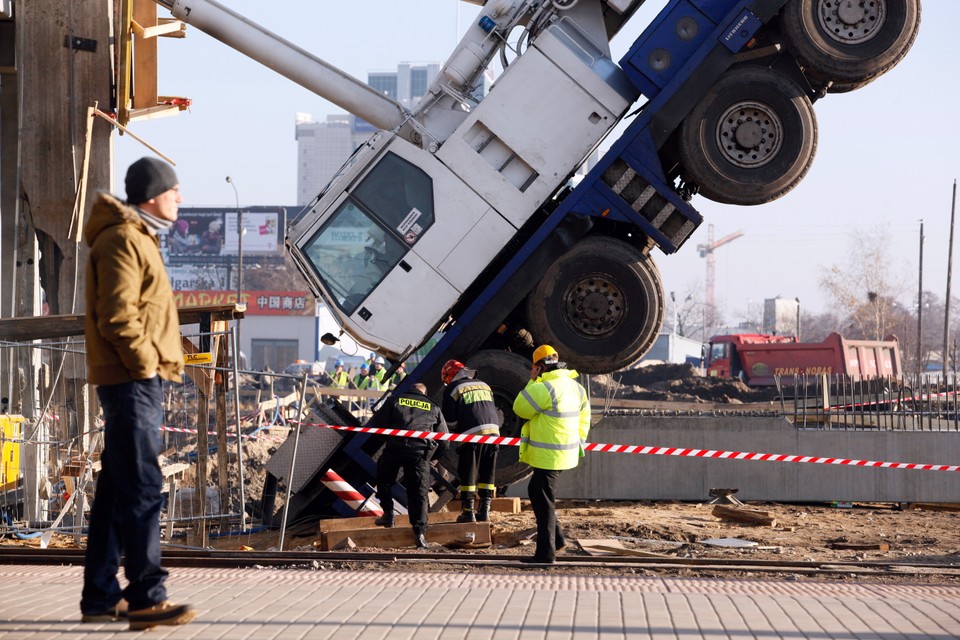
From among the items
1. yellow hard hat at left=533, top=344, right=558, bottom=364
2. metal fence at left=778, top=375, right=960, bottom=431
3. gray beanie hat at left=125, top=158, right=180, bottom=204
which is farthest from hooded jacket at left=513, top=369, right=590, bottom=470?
metal fence at left=778, top=375, right=960, bottom=431

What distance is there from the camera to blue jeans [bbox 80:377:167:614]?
16.4ft

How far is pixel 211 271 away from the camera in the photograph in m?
96.1

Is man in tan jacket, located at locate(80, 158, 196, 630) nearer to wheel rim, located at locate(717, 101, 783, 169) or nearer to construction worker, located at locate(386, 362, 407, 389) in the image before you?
construction worker, located at locate(386, 362, 407, 389)

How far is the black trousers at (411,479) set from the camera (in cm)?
1011

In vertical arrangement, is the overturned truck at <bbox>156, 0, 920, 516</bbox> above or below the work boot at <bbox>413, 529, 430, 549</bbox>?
above

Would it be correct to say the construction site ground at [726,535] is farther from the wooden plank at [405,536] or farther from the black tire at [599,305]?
the black tire at [599,305]

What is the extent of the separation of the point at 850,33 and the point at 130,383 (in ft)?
30.3

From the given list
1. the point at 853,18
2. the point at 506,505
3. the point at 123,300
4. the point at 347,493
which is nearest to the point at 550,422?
the point at 123,300

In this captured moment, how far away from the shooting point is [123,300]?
4879mm

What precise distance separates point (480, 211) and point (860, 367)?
70.1ft

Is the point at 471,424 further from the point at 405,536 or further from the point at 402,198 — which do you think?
the point at 402,198

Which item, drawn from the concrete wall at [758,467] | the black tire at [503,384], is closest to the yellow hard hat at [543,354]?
the black tire at [503,384]

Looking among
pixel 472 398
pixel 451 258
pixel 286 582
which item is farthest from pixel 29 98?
pixel 286 582

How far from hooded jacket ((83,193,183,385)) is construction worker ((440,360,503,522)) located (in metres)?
6.59
